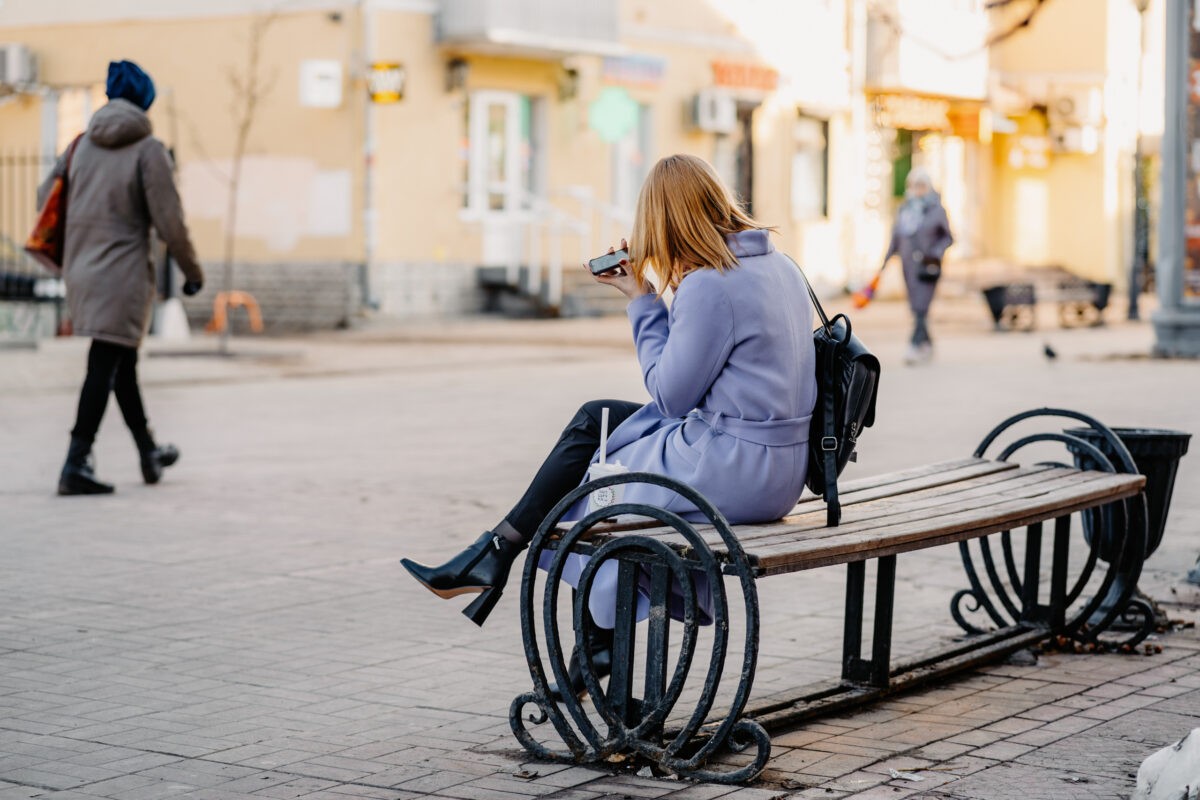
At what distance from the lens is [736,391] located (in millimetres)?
4867

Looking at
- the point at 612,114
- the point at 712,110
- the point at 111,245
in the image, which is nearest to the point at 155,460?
the point at 111,245

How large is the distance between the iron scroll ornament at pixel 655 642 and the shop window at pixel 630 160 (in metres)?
25.5

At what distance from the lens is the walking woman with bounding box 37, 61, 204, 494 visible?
30.6 feet

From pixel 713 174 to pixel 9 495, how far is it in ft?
18.3

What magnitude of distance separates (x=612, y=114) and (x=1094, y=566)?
24100 mm

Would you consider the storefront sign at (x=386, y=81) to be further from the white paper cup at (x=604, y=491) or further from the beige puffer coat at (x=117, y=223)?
the white paper cup at (x=604, y=491)

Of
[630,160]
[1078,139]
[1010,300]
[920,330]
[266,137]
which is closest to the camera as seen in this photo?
[920,330]

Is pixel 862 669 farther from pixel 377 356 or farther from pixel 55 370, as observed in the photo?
pixel 377 356

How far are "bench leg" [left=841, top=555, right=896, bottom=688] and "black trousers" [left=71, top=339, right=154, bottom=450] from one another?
506cm

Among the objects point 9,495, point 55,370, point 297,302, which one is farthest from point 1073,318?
point 9,495

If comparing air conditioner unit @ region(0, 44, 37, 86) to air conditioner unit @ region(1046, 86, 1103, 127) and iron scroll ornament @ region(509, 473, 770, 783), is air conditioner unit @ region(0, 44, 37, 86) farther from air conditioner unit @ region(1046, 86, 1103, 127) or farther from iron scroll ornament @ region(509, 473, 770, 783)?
iron scroll ornament @ region(509, 473, 770, 783)

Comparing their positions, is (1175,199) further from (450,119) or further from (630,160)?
(630,160)

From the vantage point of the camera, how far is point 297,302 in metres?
26.2

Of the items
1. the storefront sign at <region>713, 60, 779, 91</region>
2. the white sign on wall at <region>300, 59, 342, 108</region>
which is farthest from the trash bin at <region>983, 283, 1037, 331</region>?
the white sign on wall at <region>300, 59, 342, 108</region>
